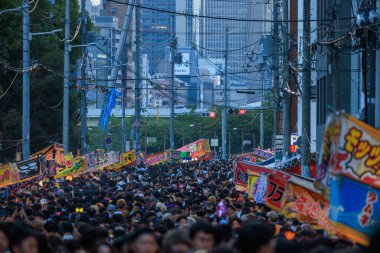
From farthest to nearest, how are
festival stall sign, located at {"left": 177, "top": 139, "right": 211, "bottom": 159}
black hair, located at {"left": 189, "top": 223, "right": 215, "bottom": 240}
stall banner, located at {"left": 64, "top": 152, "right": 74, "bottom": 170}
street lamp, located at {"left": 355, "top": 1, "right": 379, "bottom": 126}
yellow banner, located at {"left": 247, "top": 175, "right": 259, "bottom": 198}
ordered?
1. festival stall sign, located at {"left": 177, "top": 139, "right": 211, "bottom": 159}
2. stall banner, located at {"left": 64, "top": 152, "right": 74, "bottom": 170}
3. yellow banner, located at {"left": 247, "top": 175, "right": 259, "bottom": 198}
4. street lamp, located at {"left": 355, "top": 1, "right": 379, "bottom": 126}
5. black hair, located at {"left": 189, "top": 223, "right": 215, "bottom": 240}

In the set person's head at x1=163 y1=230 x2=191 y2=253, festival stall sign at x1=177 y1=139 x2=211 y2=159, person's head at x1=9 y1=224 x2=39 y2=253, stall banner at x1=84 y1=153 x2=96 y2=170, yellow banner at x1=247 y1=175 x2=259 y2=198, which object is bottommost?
festival stall sign at x1=177 y1=139 x2=211 y2=159

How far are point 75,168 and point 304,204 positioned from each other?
23591 millimetres

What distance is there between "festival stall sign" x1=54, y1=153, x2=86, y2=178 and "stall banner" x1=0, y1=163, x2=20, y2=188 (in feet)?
27.4

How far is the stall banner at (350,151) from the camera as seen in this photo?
1170 cm

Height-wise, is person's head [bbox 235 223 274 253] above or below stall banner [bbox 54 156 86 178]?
above

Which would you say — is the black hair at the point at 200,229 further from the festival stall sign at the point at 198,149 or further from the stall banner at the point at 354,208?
the festival stall sign at the point at 198,149

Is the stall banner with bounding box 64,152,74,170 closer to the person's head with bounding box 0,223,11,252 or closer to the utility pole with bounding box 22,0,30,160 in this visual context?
the utility pole with bounding box 22,0,30,160

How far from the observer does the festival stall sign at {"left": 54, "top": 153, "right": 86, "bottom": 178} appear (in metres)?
37.3

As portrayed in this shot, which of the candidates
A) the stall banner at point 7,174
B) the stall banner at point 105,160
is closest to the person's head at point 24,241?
the stall banner at point 7,174

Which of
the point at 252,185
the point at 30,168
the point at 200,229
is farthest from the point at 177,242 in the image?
the point at 30,168

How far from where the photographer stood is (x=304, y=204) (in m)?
15.4

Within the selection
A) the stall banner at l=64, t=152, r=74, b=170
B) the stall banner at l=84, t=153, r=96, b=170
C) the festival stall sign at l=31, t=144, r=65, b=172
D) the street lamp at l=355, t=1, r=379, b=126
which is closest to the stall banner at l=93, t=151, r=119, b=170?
the stall banner at l=84, t=153, r=96, b=170

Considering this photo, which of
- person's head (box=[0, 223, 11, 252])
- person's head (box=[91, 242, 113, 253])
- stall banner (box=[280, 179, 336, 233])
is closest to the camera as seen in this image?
person's head (box=[91, 242, 113, 253])

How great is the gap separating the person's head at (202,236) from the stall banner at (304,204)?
4.12m
